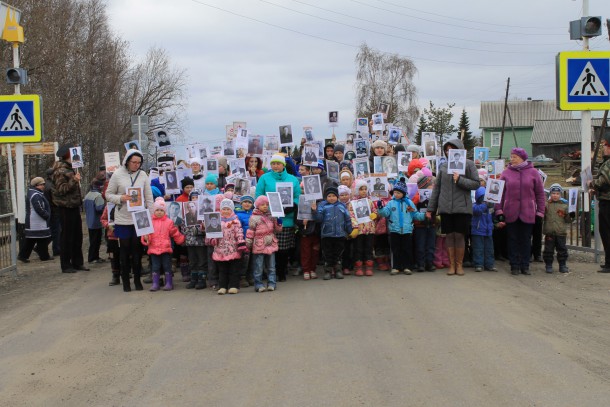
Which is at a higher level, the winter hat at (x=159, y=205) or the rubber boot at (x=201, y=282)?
the winter hat at (x=159, y=205)

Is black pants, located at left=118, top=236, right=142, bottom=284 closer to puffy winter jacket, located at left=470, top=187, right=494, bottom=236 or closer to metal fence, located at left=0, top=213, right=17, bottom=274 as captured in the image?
metal fence, located at left=0, top=213, right=17, bottom=274

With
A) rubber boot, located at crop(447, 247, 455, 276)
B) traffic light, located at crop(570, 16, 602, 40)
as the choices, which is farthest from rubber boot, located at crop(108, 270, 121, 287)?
traffic light, located at crop(570, 16, 602, 40)

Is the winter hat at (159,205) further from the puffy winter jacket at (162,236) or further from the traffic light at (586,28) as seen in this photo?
the traffic light at (586,28)

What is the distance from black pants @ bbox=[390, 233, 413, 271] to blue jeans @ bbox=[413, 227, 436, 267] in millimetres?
219

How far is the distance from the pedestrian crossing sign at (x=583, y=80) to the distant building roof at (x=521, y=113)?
7109cm

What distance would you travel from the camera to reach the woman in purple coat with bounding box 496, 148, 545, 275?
1031cm

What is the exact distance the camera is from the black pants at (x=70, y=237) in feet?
37.6

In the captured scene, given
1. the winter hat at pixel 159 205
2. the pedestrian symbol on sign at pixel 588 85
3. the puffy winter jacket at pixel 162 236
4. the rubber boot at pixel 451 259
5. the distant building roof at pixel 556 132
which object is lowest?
the rubber boot at pixel 451 259

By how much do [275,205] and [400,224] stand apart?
7.60 feet

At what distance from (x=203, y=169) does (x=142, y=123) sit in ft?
29.5

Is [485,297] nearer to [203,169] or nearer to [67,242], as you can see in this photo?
Result: [203,169]

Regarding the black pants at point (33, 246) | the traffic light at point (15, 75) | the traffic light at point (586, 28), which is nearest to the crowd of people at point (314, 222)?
the traffic light at point (15, 75)

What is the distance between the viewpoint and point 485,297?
848 centimetres

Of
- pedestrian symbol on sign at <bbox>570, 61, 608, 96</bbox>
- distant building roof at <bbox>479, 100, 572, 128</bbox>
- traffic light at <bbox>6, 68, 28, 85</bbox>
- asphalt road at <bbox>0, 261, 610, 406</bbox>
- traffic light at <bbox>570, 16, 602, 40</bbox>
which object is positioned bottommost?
asphalt road at <bbox>0, 261, 610, 406</bbox>
